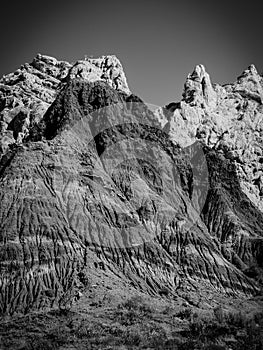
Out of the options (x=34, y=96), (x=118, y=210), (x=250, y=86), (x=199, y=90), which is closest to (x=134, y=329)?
(x=118, y=210)

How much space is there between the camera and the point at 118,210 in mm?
107188

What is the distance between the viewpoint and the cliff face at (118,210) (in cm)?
9356

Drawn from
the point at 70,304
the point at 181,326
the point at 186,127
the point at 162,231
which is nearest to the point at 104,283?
the point at 70,304

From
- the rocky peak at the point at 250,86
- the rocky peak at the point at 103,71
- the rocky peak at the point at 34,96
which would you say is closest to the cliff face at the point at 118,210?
the rocky peak at the point at 34,96

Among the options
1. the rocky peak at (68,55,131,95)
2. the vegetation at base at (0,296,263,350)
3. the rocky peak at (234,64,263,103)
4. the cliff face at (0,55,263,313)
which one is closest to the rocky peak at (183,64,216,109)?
the rocky peak at (234,64,263,103)

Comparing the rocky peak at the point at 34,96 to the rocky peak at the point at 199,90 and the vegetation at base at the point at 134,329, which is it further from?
the vegetation at base at the point at 134,329

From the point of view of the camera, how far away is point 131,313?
78.9 m

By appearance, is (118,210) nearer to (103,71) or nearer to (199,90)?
(199,90)

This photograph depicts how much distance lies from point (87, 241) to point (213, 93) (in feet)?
327

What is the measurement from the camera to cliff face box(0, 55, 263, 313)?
93.6 metres

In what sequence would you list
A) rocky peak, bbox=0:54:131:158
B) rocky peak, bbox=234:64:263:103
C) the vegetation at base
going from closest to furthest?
the vegetation at base, rocky peak, bbox=0:54:131:158, rocky peak, bbox=234:64:263:103

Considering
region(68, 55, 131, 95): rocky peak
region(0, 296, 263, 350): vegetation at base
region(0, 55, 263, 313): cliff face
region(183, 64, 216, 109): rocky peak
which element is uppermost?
region(68, 55, 131, 95): rocky peak

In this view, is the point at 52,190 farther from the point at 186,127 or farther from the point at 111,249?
the point at 186,127

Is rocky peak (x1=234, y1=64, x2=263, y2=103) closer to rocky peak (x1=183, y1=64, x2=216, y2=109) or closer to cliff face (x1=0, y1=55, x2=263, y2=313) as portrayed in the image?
rocky peak (x1=183, y1=64, x2=216, y2=109)
